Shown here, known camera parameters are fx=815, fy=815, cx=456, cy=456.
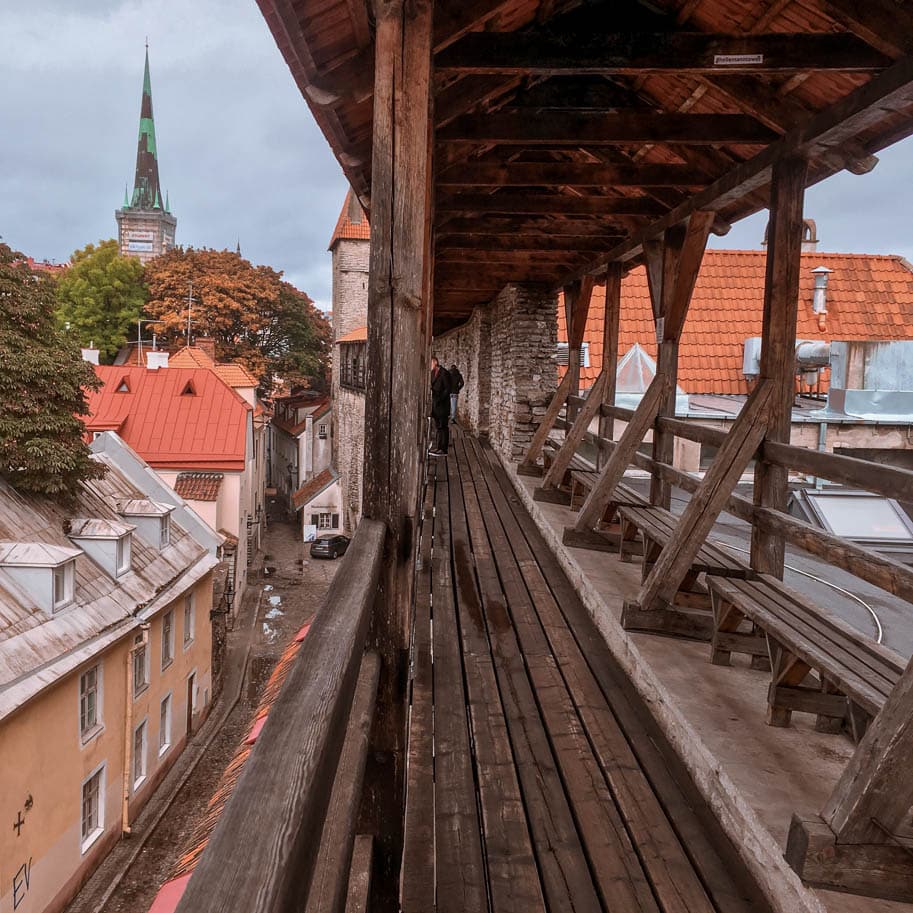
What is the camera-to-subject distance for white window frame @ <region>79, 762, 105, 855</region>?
10328 millimetres

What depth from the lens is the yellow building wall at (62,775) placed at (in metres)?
8.55

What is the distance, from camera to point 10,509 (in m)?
12.0

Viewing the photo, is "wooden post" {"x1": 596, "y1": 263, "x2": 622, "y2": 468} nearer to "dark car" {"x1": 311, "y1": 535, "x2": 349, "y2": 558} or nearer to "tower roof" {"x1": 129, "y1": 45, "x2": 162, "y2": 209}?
"dark car" {"x1": 311, "y1": 535, "x2": 349, "y2": 558}

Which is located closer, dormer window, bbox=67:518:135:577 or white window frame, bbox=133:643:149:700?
white window frame, bbox=133:643:149:700

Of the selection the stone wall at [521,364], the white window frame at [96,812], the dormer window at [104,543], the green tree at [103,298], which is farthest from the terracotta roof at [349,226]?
the white window frame at [96,812]

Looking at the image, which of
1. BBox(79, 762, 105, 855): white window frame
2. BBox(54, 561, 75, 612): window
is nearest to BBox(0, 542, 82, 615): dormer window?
BBox(54, 561, 75, 612): window

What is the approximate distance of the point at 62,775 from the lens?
9.77 meters

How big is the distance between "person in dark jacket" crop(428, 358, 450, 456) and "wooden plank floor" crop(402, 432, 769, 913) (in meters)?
5.99

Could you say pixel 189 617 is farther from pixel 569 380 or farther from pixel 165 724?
pixel 569 380

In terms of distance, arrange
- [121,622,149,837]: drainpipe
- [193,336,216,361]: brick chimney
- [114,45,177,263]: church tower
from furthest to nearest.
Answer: [114,45,177,263]: church tower, [193,336,216,361]: brick chimney, [121,622,149,837]: drainpipe

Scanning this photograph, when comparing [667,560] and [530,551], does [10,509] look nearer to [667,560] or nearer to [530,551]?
[530,551]

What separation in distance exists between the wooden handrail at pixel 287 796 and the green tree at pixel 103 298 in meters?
38.7

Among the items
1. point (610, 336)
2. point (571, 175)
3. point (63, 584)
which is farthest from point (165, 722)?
point (571, 175)

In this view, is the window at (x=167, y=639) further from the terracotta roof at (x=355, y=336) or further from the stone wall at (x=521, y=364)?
the terracotta roof at (x=355, y=336)
